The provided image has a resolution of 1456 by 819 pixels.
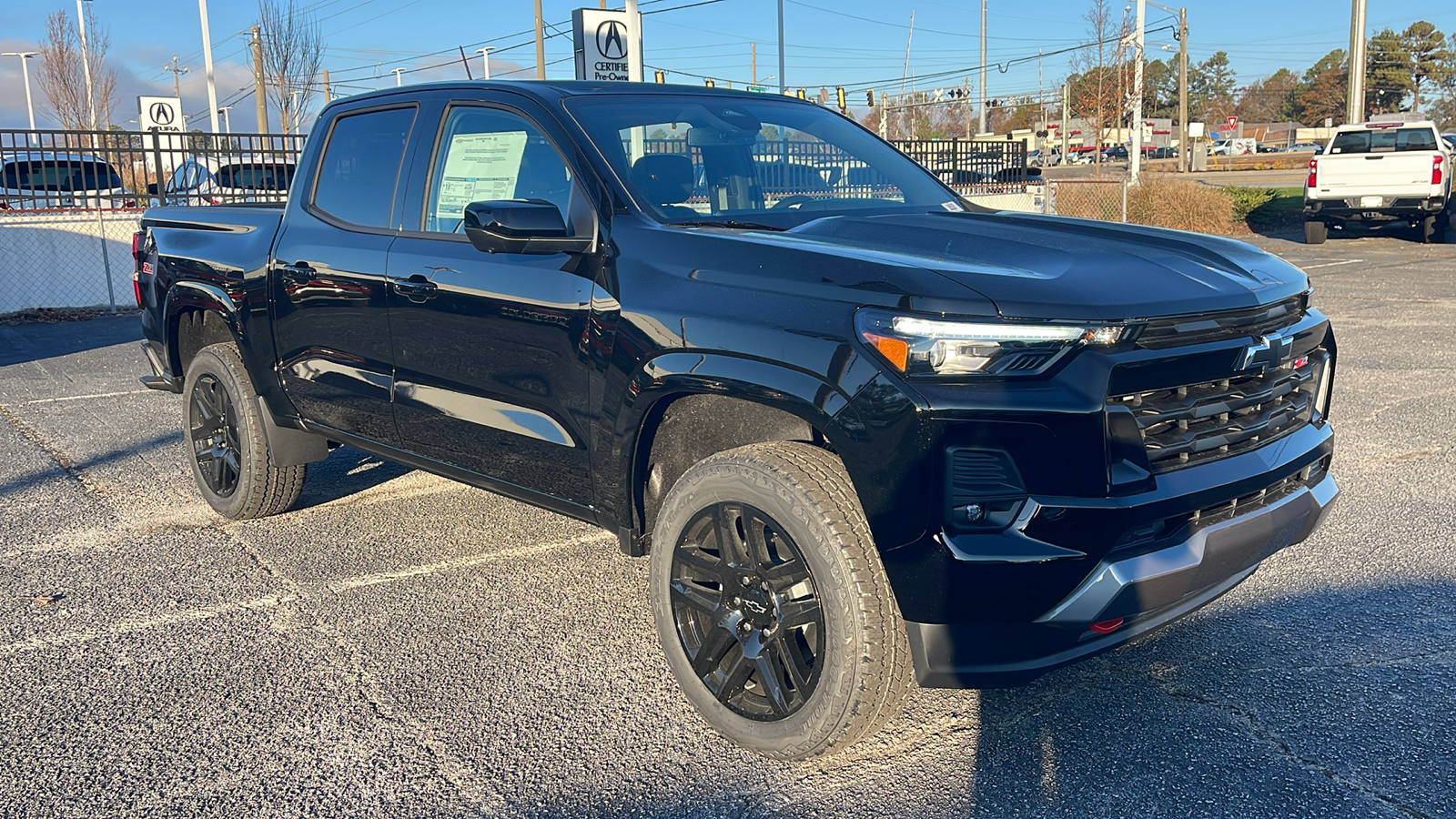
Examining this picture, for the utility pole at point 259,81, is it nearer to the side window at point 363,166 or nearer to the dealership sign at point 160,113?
the dealership sign at point 160,113

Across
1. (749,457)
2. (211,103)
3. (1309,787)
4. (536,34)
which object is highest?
(536,34)

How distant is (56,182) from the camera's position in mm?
14508

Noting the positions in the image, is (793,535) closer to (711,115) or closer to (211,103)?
(711,115)

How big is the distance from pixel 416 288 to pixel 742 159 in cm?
121

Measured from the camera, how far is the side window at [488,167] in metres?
3.91

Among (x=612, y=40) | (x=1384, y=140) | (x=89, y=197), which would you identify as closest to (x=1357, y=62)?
(x=1384, y=140)

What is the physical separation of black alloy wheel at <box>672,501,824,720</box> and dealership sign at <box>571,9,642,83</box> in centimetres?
1081

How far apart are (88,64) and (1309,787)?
44.0m

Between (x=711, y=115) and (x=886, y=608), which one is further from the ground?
(x=711, y=115)

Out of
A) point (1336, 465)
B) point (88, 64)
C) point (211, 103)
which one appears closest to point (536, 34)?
point (211, 103)

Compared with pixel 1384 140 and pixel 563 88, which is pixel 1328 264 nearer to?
pixel 1384 140

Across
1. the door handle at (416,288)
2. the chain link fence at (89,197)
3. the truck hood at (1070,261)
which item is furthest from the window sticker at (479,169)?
the chain link fence at (89,197)

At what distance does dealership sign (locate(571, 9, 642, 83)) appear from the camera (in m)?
13.2

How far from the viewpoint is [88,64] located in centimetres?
3897
